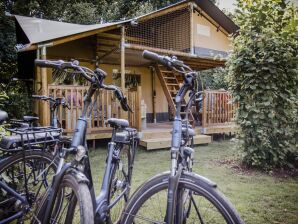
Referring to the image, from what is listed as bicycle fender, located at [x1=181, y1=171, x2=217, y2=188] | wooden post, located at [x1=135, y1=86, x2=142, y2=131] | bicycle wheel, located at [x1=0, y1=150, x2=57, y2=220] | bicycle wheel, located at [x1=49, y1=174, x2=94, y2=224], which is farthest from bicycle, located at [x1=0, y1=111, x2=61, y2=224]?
wooden post, located at [x1=135, y1=86, x2=142, y2=131]

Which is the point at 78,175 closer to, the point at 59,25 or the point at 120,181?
the point at 120,181

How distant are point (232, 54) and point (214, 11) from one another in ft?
17.2

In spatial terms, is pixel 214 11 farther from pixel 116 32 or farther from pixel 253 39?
pixel 253 39

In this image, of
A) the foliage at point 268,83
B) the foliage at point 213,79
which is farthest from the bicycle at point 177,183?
the foliage at point 213,79

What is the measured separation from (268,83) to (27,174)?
13.7ft

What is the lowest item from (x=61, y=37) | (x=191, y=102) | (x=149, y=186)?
(x=149, y=186)

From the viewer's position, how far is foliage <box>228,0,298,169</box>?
489 centimetres

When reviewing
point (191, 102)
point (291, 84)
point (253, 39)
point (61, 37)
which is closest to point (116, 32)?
point (61, 37)

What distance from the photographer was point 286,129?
5012 millimetres

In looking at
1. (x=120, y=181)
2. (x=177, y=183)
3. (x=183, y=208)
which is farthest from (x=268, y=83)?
(x=177, y=183)

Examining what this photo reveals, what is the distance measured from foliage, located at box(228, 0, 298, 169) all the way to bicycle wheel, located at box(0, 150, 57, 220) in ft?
12.1

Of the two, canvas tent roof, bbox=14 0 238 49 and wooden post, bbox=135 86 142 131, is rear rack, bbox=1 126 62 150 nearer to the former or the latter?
wooden post, bbox=135 86 142 131

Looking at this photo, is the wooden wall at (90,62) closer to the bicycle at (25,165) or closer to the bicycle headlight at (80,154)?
the bicycle at (25,165)

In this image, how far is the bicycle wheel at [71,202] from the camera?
5.40ft
